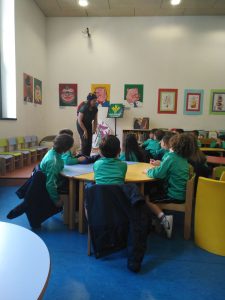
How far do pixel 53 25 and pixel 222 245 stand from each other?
20.4 ft

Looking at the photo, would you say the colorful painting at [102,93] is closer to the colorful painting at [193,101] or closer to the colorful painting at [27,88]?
the colorful painting at [27,88]

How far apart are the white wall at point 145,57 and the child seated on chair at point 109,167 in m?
4.29

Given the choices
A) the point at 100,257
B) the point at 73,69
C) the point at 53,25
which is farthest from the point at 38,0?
the point at 100,257

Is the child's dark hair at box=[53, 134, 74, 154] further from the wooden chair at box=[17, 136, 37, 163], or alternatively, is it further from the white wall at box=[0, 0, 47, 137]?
the wooden chair at box=[17, 136, 37, 163]

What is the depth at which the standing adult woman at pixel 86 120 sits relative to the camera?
13.0 feet

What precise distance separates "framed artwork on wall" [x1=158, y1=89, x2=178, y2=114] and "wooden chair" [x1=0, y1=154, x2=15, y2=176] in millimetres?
3769

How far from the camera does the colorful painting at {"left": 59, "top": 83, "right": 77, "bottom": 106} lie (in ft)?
20.5

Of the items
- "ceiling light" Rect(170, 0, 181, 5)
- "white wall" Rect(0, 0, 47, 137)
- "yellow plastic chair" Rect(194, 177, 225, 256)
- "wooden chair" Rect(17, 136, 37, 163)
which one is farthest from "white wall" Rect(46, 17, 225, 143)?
"yellow plastic chair" Rect(194, 177, 225, 256)

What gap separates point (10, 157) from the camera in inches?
165

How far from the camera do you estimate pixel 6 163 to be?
4230mm

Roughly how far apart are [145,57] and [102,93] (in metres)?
1.41

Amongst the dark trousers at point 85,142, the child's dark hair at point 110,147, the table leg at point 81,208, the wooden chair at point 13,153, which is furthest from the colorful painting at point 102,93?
the child's dark hair at point 110,147

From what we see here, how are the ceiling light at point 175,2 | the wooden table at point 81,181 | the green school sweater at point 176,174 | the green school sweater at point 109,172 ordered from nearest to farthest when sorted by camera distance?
the green school sweater at point 109,172 < the wooden table at point 81,181 < the green school sweater at point 176,174 < the ceiling light at point 175,2

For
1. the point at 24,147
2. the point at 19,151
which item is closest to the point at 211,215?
the point at 19,151
